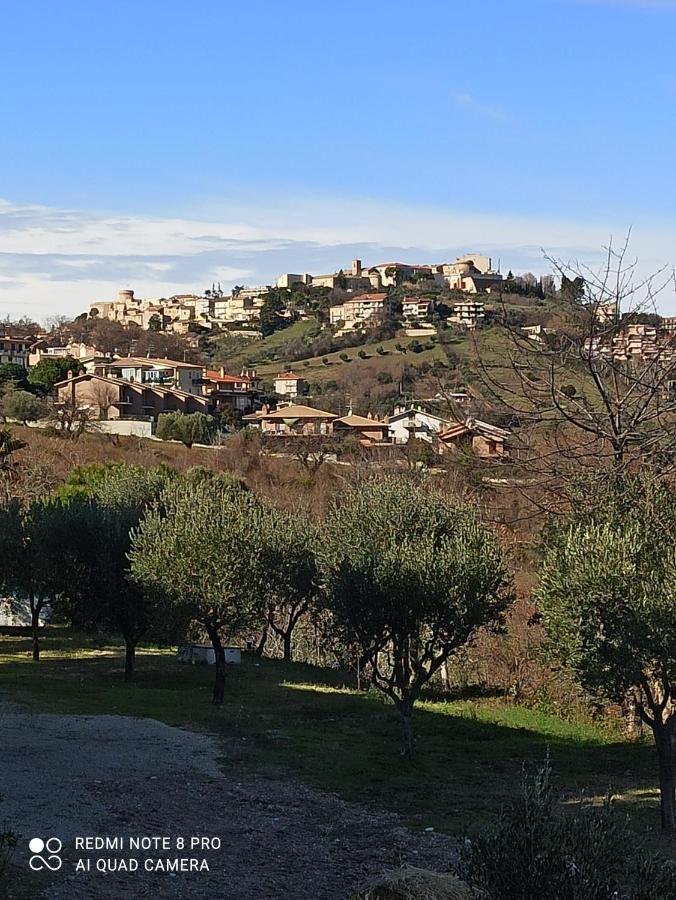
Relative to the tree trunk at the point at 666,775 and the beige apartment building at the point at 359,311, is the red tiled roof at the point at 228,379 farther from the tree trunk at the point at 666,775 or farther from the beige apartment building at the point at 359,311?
the tree trunk at the point at 666,775

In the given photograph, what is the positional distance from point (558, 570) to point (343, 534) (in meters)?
6.37

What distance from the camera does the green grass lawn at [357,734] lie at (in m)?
18.4

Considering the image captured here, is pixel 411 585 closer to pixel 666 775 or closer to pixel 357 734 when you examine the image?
pixel 357 734

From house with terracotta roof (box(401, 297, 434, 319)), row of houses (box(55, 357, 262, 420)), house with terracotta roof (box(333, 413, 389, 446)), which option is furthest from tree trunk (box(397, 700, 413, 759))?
house with terracotta roof (box(401, 297, 434, 319))

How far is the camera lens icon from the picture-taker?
12000 mm

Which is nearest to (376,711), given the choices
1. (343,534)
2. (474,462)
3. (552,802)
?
(343,534)

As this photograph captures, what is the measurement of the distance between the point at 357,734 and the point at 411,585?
525 cm

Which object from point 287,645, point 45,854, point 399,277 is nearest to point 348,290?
point 399,277

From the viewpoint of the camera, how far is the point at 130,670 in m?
30.5

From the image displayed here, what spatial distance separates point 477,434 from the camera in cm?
2183

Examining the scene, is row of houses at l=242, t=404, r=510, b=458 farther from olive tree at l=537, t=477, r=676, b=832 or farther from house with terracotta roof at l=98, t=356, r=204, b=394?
olive tree at l=537, t=477, r=676, b=832

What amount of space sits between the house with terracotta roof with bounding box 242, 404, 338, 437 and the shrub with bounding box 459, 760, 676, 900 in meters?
67.7

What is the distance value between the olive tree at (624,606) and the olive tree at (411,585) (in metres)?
3.42

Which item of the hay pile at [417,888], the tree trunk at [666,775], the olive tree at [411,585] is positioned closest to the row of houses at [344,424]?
the olive tree at [411,585]
